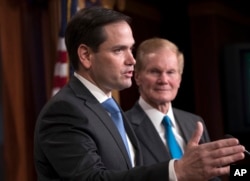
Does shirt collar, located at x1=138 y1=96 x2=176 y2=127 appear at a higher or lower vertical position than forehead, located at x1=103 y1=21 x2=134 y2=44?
lower

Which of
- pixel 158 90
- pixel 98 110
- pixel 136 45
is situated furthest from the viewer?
pixel 136 45

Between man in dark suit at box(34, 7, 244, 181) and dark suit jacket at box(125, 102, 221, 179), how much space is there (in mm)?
407

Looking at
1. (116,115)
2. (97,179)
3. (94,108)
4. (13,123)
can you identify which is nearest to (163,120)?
(116,115)

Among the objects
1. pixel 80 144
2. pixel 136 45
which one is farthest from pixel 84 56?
pixel 136 45

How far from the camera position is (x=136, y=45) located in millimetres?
4367

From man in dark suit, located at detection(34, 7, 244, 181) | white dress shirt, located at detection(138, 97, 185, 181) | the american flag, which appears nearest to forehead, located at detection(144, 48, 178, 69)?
white dress shirt, located at detection(138, 97, 185, 181)

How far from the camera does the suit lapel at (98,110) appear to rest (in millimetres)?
1417

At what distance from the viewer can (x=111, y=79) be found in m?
1.48

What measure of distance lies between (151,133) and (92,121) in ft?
2.28

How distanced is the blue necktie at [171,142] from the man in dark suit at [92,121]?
46 centimetres

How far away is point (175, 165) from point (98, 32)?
0.48 metres

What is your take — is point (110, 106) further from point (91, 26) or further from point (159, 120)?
point (159, 120)

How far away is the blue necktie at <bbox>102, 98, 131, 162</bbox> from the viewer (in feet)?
4.97

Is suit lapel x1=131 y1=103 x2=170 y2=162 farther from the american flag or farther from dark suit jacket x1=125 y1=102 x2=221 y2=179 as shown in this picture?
the american flag
